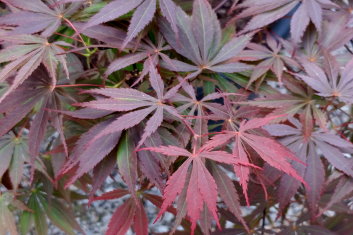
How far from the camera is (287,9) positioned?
2.83 feet

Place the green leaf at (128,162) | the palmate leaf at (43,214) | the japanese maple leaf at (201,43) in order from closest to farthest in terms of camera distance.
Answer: the green leaf at (128,162), the japanese maple leaf at (201,43), the palmate leaf at (43,214)

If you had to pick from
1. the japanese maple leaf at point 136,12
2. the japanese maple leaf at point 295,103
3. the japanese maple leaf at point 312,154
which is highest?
the japanese maple leaf at point 136,12

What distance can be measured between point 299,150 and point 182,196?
0.27 meters

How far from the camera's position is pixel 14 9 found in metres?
0.86

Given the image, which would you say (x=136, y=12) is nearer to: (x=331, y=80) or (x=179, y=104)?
(x=179, y=104)

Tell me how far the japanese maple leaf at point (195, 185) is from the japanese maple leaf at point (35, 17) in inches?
14.3

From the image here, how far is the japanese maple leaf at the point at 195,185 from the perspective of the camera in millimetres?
576

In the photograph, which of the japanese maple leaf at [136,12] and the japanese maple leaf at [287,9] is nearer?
the japanese maple leaf at [136,12]

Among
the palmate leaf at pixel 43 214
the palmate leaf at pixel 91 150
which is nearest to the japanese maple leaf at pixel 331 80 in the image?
the palmate leaf at pixel 91 150

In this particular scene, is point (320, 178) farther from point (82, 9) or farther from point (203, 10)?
point (82, 9)

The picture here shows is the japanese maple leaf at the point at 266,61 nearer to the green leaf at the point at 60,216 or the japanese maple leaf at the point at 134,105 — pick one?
the japanese maple leaf at the point at 134,105

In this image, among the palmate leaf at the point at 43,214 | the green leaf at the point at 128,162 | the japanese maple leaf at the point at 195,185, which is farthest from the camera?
the palmate leaf at the point at 43,214

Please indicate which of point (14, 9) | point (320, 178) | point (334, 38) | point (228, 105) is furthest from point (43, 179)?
point (334, 38)

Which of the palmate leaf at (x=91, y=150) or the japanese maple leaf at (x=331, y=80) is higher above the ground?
the japanese maple leaf at (x=331, y=80)
